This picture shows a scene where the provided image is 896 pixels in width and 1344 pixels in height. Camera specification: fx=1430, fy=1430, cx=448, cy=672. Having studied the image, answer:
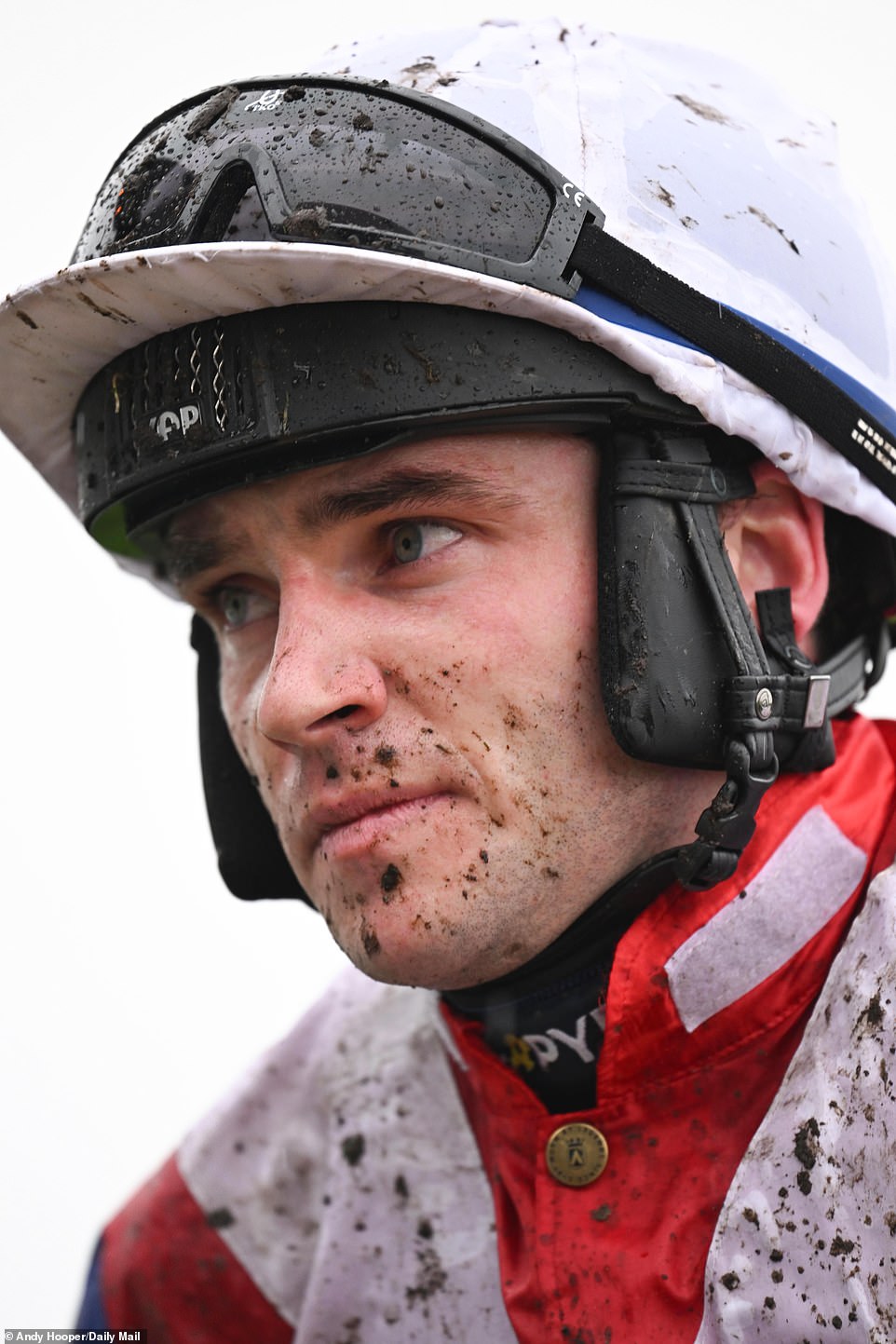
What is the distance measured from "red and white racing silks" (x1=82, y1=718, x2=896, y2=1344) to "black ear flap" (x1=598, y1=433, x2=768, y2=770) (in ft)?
0.79

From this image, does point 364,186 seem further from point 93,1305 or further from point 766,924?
point 93,1305

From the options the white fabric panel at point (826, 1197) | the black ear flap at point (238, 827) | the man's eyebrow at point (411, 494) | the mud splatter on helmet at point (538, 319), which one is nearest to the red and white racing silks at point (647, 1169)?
the white fabric panel at point (826, 1197)

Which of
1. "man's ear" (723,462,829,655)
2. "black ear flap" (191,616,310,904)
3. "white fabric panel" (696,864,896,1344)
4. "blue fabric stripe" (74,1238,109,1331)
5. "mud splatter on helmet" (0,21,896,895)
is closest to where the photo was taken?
"white fabric panel" (696,864,896,1344)

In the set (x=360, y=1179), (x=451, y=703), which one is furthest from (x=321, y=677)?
(x=360, y=1179)

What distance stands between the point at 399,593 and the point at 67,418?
2.26 ft

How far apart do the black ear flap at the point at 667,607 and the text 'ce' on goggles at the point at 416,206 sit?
0.17 metres

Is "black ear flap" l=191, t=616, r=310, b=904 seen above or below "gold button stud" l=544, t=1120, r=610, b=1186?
above

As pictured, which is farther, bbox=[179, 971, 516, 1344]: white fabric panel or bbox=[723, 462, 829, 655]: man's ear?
bbox=[179, 971, 516, 1344]: white fabric panel

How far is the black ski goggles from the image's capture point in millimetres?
1731

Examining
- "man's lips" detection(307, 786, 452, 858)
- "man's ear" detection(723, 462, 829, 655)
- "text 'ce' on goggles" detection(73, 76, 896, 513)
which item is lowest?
"man's lips" detection(307, 786, 452, 858)

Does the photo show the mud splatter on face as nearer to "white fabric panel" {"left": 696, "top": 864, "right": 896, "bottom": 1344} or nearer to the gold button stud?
the gold button stud

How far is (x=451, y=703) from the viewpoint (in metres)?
1.75

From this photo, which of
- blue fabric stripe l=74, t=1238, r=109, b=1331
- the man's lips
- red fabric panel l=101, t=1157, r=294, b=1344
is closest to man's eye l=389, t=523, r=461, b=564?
the man's lips

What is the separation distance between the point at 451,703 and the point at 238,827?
69 centimetres
